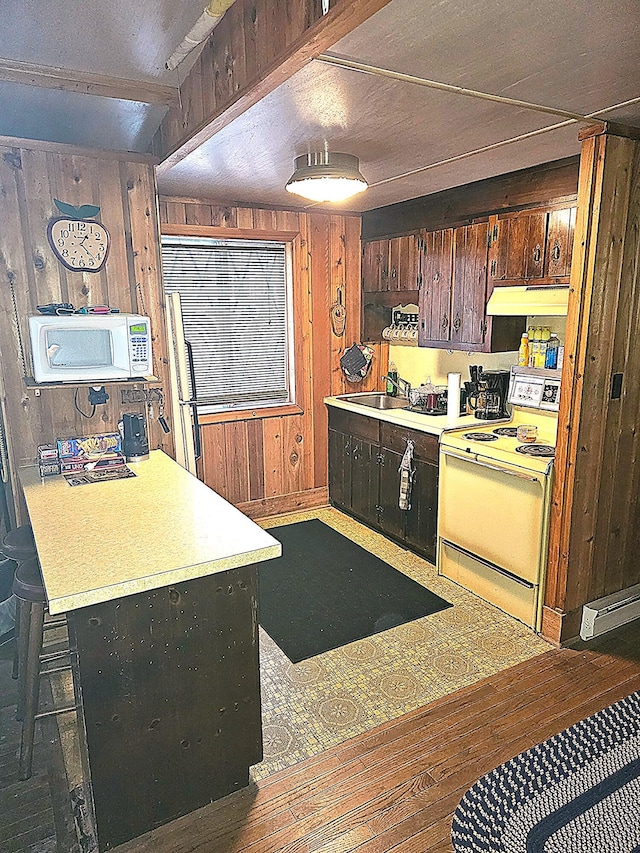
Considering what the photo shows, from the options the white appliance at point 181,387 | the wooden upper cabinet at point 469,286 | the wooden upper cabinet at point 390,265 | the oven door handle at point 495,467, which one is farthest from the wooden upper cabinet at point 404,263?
the white appliance at point 181,387

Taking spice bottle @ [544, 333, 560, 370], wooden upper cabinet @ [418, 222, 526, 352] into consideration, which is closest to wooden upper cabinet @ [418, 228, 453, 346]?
wooden upper cabinet @ [418, 222, 526, 352]

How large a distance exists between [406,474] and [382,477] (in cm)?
40

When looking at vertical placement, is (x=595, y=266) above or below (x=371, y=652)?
A: above

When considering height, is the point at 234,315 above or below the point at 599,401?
above

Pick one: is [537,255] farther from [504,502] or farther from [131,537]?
[131,537]

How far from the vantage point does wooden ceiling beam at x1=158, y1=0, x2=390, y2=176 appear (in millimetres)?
1387

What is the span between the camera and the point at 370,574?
147 inches

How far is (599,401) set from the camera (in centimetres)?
280

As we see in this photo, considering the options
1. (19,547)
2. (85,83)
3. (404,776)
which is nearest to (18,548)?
(19,547)

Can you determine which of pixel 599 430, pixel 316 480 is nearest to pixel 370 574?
pixel 316 480

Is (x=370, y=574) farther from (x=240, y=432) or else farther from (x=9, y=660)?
(x=9, y=660)

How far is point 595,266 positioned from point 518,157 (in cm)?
77

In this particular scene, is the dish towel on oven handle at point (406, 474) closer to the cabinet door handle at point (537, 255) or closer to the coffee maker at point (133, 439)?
the cabinet door handle at point (537, 255)

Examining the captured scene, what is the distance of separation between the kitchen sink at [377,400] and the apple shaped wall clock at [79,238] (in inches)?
91.7
